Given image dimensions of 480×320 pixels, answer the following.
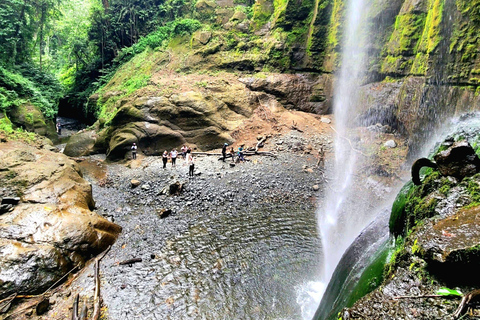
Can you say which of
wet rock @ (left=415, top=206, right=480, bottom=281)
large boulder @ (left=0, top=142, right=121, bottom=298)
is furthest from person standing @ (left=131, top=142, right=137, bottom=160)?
wet rock @ (left=415, top=206, right=480, bottom=281)

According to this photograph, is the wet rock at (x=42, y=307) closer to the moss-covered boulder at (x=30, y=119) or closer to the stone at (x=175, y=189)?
the stone at (x=175, y=189)

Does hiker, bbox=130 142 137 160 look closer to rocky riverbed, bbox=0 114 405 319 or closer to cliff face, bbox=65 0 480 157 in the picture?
rocky riverbed, bbox=0 114 405 319

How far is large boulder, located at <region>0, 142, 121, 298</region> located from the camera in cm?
738

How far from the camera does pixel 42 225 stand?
28.3 ft

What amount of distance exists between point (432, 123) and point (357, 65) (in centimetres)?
916

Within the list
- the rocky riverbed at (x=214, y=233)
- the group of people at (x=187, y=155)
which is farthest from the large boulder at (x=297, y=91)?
the group of people at (x=187, y=155)

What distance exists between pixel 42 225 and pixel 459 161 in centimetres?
1095

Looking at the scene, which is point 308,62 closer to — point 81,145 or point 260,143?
point 260,143

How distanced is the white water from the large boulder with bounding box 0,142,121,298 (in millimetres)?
7233

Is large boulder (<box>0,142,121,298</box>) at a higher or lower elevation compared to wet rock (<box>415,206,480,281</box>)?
lower

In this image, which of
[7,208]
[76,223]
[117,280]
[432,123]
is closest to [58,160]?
[7,208]

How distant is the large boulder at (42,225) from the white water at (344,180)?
23.7 ft

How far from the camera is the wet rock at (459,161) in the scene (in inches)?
138

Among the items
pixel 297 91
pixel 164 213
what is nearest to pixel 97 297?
pixel 164 213
